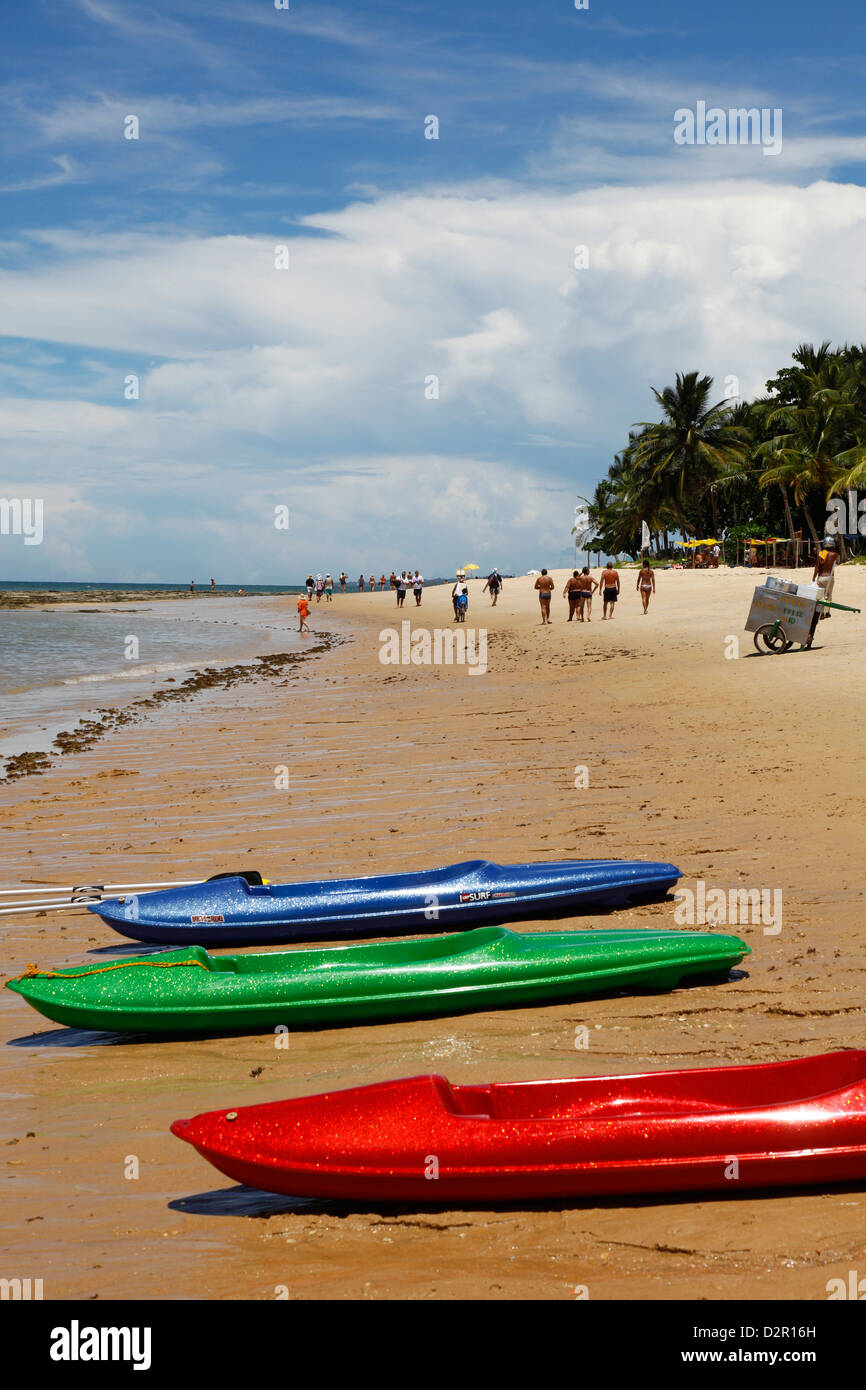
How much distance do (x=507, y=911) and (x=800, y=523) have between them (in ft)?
164

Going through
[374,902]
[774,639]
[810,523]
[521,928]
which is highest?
[810,523]

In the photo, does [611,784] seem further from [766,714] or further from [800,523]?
[800,523]

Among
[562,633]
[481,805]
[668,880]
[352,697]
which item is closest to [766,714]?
[481,805]

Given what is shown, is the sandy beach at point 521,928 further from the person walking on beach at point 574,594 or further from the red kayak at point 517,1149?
the person walking on beach at point 574,594

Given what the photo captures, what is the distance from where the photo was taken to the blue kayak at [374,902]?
644 cm

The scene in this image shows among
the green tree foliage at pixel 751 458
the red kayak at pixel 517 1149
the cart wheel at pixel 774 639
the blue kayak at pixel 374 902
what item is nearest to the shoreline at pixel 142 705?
the blue kayak at pixel 374 902

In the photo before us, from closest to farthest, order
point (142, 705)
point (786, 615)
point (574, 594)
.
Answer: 1. point (786, 615)
2. point (142, 705)
3. point (574, 594)

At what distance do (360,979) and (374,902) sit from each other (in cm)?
134

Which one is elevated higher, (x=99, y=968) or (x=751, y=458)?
(x=751, y=458)

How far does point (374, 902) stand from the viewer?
261 inches

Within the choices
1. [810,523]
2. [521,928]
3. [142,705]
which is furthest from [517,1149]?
[810,523]

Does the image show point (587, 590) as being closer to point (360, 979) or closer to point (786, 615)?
point (786, 615)

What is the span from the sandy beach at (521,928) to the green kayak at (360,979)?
0.13m

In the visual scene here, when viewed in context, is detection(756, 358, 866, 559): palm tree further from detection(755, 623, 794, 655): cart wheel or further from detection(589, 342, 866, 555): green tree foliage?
detection(755, 623, 794, 655): cart wheel
